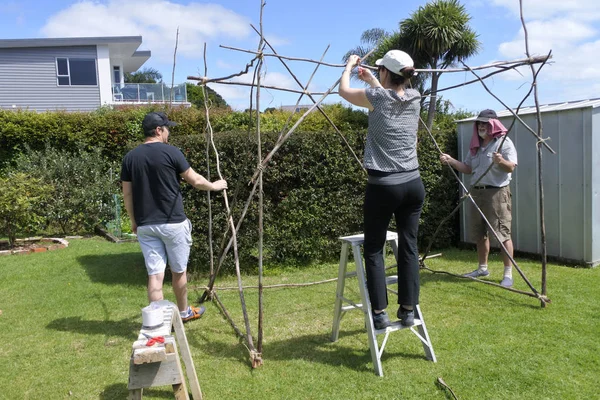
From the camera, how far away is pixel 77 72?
19375mm

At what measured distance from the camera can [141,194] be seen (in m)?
3.84

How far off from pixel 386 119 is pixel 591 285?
140 inches

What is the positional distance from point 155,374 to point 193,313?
1.81 metres

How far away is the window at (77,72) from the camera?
1920 cm

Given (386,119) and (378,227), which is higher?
(386,119)

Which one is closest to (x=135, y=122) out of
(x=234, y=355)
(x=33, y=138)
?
(x=33, y=138)

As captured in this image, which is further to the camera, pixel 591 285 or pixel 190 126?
pixel 190 126

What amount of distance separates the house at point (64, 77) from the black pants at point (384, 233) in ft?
55.4

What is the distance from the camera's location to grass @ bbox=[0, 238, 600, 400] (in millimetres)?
3086

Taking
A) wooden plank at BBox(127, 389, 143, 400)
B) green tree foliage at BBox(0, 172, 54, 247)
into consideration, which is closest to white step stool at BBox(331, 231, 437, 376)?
wooden plank at BBox(127, 389, 143, 400)

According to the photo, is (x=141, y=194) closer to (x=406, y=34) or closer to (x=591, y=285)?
(x=591, y=285)

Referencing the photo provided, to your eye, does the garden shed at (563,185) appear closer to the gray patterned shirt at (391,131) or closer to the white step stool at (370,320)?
the white step stool at (370,320)

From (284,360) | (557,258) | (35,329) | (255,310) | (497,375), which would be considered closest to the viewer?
(497,375)

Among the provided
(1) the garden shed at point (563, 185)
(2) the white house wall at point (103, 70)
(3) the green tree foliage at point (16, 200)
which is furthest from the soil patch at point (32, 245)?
(2) the white house wall at point (103, 70)
